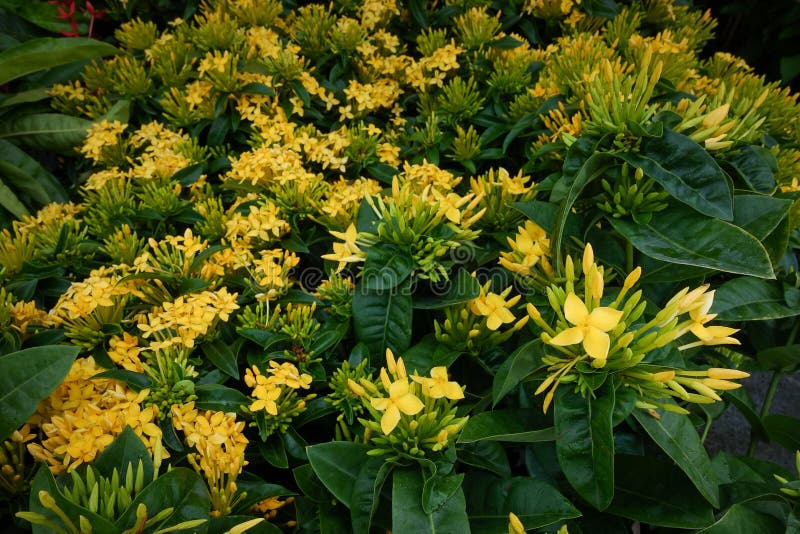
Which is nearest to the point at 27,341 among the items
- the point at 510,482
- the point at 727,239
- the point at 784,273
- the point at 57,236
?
the point at 57,236

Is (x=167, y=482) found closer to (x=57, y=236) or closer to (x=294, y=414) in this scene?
(x=294, y=414)

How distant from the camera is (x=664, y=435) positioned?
893 millimetres

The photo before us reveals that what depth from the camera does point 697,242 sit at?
983 mm

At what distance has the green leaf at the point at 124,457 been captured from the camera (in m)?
0.89

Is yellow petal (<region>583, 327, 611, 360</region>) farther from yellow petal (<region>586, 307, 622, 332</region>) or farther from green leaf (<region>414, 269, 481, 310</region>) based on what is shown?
green leaf (<region>414, 269, 481, 310</region>)

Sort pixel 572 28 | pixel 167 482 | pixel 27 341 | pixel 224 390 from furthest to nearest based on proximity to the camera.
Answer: pixel 572 28
pixel 27 341
pixel 224 390
pixel 167 482

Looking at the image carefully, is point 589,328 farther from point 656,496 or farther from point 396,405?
point 656,496

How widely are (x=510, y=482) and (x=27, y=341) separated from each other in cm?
111

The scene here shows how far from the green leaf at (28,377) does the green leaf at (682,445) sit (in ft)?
3.35

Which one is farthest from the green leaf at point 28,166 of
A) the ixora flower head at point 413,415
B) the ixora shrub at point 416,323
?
the ixora flower head at point 413,415

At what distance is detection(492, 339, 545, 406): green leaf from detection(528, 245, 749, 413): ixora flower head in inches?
1.4

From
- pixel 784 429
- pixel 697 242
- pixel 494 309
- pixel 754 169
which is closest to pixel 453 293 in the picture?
pixel 494 309

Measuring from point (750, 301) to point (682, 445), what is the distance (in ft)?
1.44

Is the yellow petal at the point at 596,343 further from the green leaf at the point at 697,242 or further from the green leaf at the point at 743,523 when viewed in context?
the green leaf at the point at 743,523
